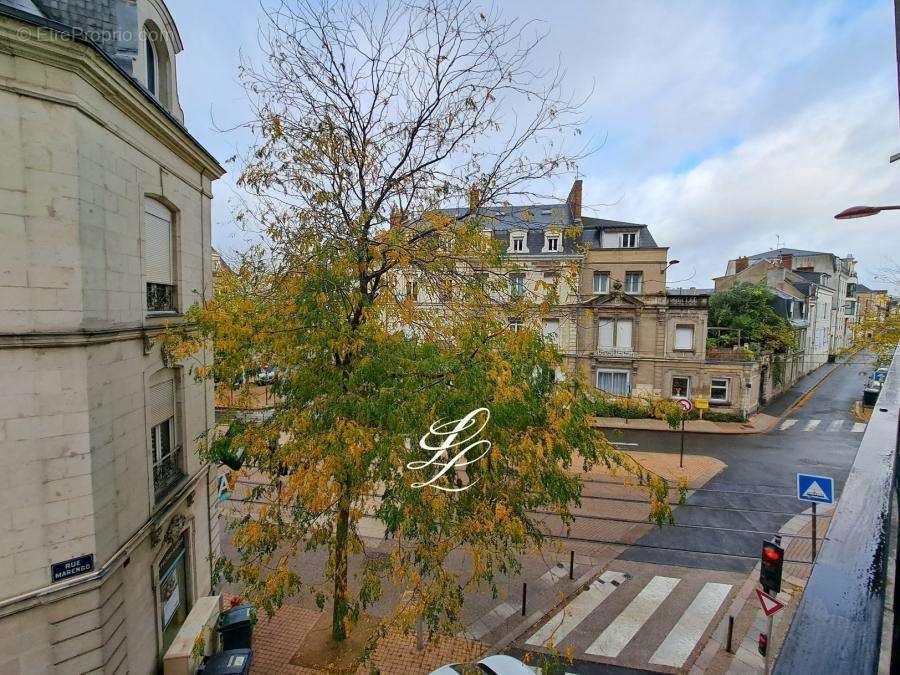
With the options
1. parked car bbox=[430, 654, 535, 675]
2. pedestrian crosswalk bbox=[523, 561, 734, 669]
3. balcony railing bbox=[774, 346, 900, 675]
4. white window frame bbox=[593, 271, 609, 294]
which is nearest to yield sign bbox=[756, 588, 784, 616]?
pedestrian crosswalk bbox=[523, 561, 734, 669]

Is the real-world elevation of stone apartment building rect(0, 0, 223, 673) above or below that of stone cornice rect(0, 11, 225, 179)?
below

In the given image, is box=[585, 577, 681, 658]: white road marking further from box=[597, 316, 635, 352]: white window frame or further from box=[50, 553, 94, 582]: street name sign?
box=[597, 316, 635, 352]: white window frame

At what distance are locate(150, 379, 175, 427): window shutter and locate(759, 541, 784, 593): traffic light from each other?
37.0ft

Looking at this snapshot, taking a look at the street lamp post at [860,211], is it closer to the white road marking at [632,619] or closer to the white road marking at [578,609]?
the white road marking at [578,609]

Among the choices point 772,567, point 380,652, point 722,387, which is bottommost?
point 380,652

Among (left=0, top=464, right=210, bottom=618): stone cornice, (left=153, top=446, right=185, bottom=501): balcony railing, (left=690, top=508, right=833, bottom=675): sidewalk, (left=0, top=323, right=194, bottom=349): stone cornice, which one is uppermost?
(left=0, top=323, right=194, bottom=349): stone cornice

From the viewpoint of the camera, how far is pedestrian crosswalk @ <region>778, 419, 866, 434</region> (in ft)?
85.9

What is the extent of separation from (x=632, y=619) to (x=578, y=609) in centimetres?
121

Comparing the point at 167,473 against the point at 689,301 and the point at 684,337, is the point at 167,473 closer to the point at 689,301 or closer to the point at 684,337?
the point at 689,301

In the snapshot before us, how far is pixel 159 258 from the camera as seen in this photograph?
8898 mm

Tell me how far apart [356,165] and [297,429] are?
496 centimetres

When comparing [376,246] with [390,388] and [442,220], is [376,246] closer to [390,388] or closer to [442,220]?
[442,220]

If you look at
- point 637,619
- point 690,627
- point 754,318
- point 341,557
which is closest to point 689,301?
point 754,318

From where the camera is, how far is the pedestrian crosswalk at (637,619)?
964cm
